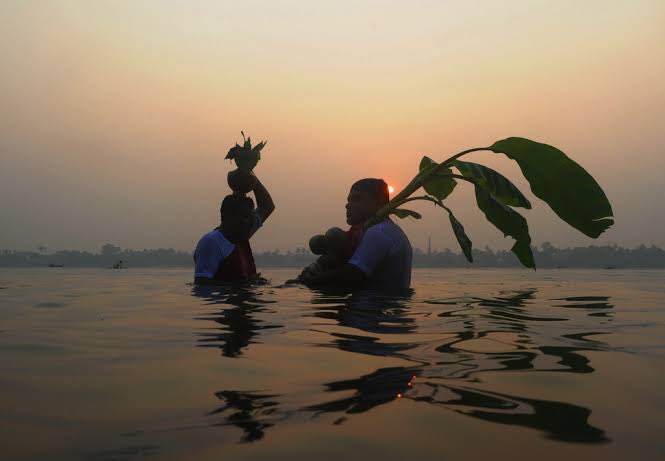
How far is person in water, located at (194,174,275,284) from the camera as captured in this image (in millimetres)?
6145

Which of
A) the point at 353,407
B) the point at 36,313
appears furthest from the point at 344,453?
the point at 36,313

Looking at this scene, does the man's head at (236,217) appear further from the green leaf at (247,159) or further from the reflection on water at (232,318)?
the reflection on water at (232,318)

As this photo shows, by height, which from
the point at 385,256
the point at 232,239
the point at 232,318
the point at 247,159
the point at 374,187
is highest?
the point at 247,159

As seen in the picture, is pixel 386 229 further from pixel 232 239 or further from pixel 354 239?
pixel 232 239

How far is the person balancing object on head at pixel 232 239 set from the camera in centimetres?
615

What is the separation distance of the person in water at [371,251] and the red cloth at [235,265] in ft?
2.25

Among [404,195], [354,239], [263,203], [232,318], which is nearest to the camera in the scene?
[232,318]

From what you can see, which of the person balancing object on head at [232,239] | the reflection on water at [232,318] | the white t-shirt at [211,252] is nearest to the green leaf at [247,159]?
the person balancing object on head at [232,239]

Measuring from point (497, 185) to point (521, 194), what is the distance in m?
0.23

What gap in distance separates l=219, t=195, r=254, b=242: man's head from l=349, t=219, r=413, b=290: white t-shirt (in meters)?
1.54

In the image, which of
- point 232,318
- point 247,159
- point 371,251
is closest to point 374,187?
point 371,251

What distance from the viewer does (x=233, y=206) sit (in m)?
6.23

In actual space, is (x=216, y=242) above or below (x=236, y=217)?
below

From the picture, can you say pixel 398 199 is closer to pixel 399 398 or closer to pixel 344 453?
pixel 399 398
